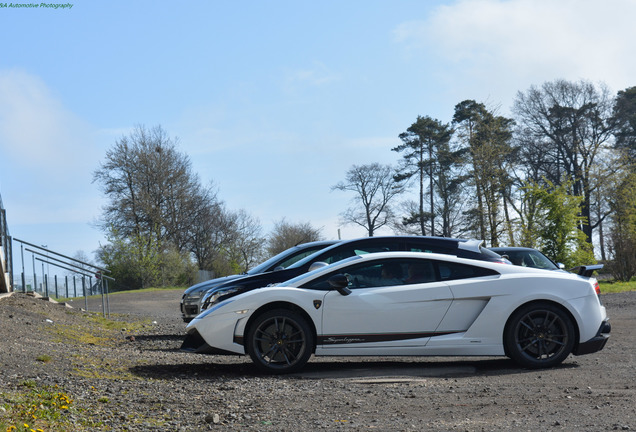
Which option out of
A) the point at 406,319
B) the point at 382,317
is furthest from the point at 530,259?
the point at 382,317

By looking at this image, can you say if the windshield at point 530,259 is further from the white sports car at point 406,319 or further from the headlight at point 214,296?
the headlight at point 214,296

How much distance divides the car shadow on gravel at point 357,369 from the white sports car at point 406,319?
227 mm

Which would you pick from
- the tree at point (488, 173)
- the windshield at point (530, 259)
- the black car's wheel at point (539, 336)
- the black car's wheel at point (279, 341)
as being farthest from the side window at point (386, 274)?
the tree at point (488, 173)

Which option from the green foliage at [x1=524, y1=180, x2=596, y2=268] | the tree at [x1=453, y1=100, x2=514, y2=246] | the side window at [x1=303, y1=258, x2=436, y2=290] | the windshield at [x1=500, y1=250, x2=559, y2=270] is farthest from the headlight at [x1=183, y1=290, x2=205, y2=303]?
the tree at [x1=453, y1=100, x2=514, y2=246]

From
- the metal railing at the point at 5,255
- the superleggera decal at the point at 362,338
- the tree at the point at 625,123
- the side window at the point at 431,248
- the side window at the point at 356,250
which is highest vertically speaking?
the tree at the point at 625,123

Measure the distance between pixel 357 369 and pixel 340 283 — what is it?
3.60 ft

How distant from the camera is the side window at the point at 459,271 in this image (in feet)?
29.1

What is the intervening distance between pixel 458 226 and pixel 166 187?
859 inches

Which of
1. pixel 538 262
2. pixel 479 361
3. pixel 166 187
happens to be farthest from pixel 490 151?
pixel 479 361

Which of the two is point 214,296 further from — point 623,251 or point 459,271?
point 623,251

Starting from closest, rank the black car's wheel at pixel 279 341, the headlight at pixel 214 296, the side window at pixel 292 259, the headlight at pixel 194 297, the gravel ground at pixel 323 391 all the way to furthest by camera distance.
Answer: the gravel ground at pixel 323 391, the black car's wheel at pixel 279 341, the headlight at pixel 214 296, the side window at pixel 292 259, the headlight at pixel 194 297

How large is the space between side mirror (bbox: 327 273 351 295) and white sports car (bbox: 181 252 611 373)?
12mm

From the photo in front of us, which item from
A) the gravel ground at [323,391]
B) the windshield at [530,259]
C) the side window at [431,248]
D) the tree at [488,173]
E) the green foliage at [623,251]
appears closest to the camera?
the gravel ground at [323,391]

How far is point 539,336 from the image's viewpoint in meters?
8.70
